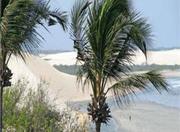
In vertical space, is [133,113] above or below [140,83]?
above

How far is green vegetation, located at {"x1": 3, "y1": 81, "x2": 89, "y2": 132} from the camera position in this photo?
823 cm

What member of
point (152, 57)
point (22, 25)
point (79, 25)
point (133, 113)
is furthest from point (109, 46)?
point (133, 113)

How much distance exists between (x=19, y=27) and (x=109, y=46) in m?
1.27

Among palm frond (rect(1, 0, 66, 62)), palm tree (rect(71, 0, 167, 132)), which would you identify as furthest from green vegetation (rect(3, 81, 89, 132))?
palm frond (rect(1, 0, 66, 62))

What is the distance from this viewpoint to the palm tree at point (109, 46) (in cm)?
675

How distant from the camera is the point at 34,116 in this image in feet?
27.8

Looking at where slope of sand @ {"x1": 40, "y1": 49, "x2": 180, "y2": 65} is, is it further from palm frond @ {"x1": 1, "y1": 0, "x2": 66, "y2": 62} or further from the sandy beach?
the sandy beach

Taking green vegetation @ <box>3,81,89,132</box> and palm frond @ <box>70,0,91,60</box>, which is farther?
green vegetation @ <box>3,81,89,132</box>

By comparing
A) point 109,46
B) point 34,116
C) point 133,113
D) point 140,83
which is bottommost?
point 34,116

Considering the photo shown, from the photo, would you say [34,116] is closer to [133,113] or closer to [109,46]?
[109,46]

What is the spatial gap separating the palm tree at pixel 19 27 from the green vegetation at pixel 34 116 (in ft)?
5.93

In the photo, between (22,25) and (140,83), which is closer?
(22,25)

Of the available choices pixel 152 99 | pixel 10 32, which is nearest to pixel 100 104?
pixel 10 32

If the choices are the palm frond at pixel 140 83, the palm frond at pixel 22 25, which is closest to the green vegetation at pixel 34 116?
the palm frond at pixel 140 83
